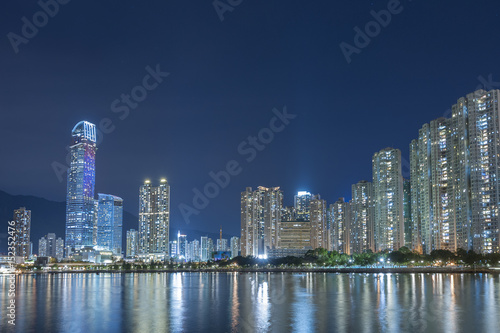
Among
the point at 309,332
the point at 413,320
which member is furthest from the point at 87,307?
the point at 413,320

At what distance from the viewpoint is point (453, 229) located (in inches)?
5620

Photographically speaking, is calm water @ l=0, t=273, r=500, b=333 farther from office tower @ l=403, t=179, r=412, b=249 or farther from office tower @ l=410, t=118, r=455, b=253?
office tower @ l=403, t=179, r=412, b=249

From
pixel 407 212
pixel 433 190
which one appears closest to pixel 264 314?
pixel 433 190

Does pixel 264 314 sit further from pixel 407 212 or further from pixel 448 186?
pixel 407 212

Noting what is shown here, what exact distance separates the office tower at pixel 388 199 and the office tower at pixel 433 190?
26.7 ft

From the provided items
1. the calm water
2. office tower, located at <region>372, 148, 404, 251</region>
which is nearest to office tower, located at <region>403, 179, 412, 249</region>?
office tower, located at <region>372, 148, 404, 251</region>

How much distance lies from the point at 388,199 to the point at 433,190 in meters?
27.4

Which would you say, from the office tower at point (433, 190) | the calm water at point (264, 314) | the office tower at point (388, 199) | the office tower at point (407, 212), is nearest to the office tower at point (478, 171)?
the office tower at point (433, 190)

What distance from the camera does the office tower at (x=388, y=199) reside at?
571ft

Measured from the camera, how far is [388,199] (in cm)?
→ 17725

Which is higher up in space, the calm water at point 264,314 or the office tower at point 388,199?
the office tower at point 388,199

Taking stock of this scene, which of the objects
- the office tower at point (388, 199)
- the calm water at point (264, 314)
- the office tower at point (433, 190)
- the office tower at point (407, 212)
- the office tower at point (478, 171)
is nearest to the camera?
the calm water at point (264, 314)

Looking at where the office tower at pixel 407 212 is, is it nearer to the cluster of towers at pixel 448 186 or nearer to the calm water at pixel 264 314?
the cluster of towers at pixel 448 186

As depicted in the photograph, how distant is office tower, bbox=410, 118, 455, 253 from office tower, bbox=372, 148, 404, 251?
8.15 m
